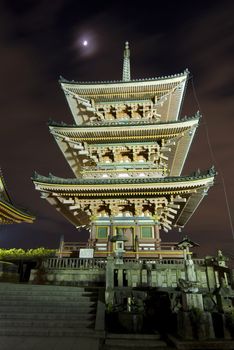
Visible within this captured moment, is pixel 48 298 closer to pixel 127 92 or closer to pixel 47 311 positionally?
pixel 47 311

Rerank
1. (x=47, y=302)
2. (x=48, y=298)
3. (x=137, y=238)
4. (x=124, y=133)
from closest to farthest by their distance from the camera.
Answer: (x=47, y=302) < (x=48, y=298) < (x=137, y=238) < (x=124, y=133)

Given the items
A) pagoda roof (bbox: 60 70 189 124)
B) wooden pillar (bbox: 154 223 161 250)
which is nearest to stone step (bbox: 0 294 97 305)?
wooden pillar (bbox: 154 223 161 250)

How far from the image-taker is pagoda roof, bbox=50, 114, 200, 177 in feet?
60.5

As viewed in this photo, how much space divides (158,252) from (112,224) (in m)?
4.44


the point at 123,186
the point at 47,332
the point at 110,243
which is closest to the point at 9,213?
the point at 110,243

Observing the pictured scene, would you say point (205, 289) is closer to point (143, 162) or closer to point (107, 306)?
point (107, 306)

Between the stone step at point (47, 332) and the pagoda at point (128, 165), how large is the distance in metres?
6.25

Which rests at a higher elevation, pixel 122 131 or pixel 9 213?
pixel 122 131

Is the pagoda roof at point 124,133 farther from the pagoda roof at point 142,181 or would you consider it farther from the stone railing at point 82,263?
the stone railing at point 82,263

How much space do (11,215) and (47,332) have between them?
16.2 metres

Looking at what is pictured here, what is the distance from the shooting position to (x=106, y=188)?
1616 cm

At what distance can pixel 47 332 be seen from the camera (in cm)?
745

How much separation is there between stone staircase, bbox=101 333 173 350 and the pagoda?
246 inches

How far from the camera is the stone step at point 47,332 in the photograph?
741 centimetres
